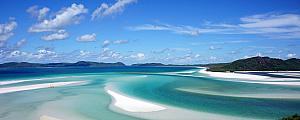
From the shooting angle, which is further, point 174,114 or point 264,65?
point 264,65

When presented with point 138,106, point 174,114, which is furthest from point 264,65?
point 174,114

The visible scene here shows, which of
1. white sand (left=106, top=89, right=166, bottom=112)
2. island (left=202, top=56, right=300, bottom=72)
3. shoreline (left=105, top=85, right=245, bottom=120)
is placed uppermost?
island (left=202, top=56, right=300, bottom=72)

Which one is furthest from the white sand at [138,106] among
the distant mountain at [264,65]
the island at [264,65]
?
the distant mountain at [264,65]

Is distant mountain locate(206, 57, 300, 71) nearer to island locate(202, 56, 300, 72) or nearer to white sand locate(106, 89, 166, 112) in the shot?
island locate(202, 56, 300, 72)

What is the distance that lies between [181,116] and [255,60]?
308ft

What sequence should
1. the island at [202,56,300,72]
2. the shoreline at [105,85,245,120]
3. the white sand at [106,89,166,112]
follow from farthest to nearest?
the island at [202,56,300,72], the white sand at [106,89,166,112], the shoreline at [105,85,245,120]

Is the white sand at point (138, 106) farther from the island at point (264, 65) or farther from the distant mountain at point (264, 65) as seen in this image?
the distant mountain at point (264, 65)

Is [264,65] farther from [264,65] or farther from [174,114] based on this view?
[174,114]

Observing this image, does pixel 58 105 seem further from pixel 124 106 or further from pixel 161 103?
pixel 161 103

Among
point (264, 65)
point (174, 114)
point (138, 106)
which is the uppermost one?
point (264, 65)

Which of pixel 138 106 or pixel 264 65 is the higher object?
pixel 264 65

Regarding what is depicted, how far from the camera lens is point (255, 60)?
109m

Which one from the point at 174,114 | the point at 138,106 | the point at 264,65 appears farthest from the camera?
the point at 264,65

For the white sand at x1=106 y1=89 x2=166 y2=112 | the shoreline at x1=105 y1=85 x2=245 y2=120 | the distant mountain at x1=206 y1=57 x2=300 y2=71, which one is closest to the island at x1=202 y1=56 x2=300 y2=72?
the distant mountain at x1=206 y1=57 x2=300 y2=71
